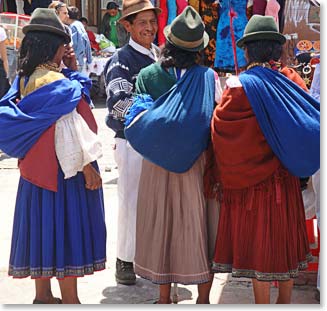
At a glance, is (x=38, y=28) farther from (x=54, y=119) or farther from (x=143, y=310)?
(x=143, y=310)

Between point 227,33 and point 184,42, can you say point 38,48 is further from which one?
point 227,33

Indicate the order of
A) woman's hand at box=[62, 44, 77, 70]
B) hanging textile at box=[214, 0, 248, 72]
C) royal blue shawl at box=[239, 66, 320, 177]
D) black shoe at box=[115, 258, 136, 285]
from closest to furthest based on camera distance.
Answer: royal blue shawl at box=[239, 66, 320, 177], woman's hand at box=[62, 44, 77, 70], black shoe at box=[115, 258, 136, 285], hanging textile at box=[214, 0, 248, 72]

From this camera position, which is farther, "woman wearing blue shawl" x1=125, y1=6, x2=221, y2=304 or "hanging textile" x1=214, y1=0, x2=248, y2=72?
"hanging textile" x1=214, y1=0, x2=248, y2=72

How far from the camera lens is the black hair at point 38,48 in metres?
3.36

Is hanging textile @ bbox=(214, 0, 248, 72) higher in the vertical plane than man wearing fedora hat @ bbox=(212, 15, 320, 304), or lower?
higher

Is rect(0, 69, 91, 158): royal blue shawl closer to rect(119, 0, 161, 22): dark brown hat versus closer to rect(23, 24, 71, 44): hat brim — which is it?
rect(23, 24, 71, 44): hat brim

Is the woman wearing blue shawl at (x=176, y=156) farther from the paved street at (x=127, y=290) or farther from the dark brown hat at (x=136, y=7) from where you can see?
the dark brown hat at (x=136, y=7)

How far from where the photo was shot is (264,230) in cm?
324

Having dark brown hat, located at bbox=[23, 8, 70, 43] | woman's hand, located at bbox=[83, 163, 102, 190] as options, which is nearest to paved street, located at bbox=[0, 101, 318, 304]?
woman's hand, located at bbox=[83, 163, 102, 190]

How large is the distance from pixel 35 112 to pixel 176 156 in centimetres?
80

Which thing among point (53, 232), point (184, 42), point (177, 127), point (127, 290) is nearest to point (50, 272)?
point (53, 232)

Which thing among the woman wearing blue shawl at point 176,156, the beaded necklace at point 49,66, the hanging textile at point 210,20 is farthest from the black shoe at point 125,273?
the hanging textile at point 210,20

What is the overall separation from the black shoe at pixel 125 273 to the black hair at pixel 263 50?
1724 millimetres

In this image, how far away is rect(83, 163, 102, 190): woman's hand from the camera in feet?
11.2
